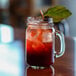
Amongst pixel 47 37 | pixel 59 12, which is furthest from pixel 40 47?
pixel 59 12

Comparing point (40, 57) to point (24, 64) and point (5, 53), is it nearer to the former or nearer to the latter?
point (24, 64)

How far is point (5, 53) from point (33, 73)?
32 centimetres

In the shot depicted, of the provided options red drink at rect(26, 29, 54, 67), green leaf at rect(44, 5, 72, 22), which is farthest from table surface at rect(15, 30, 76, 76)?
green leaf at rect(44, 5, 72, 22)

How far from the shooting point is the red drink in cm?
77

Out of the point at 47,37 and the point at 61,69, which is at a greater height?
the point at 47,37

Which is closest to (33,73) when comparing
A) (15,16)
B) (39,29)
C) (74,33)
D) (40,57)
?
(40,57)

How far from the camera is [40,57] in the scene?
0.77 meters

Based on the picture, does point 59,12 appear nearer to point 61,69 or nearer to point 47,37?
point 47,37

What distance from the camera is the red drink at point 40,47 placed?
30.4 inches

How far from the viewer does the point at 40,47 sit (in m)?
0.77

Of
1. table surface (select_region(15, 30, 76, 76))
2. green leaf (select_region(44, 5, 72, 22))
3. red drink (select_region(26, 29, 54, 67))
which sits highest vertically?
green leaf (select_region(44, 5, 72, 22))

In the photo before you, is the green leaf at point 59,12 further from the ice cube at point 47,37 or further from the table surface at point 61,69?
the table surface at point 61,69

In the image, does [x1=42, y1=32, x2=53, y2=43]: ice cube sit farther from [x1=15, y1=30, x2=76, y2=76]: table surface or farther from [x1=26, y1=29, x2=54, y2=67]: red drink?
[x1=15, y1=30, x2=76, y2=76]: table surface

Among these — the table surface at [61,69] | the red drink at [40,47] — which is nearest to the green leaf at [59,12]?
the red drink at [40,47]
